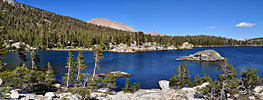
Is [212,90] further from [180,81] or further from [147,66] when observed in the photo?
[147,66]

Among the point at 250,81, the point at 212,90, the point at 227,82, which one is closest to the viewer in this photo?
the point at 227,82

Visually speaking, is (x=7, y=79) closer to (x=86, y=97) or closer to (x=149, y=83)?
(x=86, y=97)

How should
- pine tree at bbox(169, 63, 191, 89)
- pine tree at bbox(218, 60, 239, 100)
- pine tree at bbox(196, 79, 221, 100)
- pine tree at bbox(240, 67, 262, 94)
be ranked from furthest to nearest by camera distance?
1. pine tree at bbox(169, 63, 191, 89)
2. pine tree at bbox(240, 67, 262, 94)
3. pine tree at bbox(196, 79, 221, 100)
4. pine tree at bbox(218, 60, 239, 100)

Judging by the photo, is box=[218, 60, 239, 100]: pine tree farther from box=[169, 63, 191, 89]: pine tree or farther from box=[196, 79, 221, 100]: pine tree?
box=[169, 63, 191, 89]: pine tree

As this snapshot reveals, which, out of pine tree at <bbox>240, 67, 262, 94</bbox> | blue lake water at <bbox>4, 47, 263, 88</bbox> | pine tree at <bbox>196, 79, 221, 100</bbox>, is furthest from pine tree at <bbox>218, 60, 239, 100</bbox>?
blue lake water at <bbox>4, 47, 263, 88</bbox>

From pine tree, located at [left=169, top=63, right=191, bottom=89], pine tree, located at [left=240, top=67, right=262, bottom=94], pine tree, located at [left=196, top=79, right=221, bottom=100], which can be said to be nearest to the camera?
pine tree, located at [left=196, top=79, right=221, bottom=100]

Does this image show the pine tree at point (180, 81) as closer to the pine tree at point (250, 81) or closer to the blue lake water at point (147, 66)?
the blue lake water at point (147, 66)

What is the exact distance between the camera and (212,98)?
84.6ft

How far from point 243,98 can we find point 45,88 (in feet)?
119

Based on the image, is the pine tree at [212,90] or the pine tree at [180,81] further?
the pine tree at [180,81]

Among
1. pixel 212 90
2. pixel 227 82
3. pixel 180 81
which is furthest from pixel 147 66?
pixel 227 82

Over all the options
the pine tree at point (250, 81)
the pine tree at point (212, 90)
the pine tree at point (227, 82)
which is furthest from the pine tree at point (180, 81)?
the pine tree at point (227, 82)

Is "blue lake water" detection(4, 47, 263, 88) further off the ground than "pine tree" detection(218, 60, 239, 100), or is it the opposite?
"pine tree" detection(218, 60, 239, 100)

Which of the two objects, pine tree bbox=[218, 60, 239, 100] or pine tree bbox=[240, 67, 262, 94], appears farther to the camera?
pine tree bbox=[240, 67, 262, 94]
